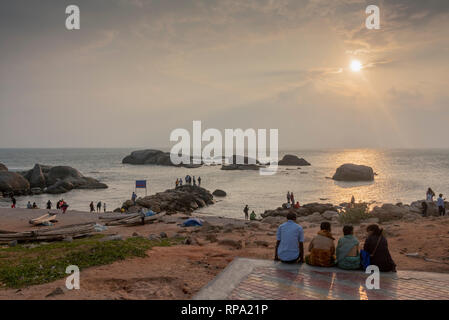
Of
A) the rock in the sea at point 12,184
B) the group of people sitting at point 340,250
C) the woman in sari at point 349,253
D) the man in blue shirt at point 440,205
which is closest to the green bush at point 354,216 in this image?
the man in blue shirt at point 440,205

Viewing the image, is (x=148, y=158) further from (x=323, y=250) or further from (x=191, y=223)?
(x=323, y=250)

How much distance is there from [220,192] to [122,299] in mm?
42210

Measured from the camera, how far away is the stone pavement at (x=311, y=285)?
18.4ft

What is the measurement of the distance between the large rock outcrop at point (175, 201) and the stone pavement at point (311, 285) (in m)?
26.1

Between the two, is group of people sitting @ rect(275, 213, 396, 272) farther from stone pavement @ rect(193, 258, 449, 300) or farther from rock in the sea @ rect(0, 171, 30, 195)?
rock in the sea @ rect(0, 171, 30, 195)

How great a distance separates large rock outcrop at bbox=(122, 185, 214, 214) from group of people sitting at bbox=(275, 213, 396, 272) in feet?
84.6

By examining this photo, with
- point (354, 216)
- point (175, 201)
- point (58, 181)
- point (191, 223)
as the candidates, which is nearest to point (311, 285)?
point (354, 216)

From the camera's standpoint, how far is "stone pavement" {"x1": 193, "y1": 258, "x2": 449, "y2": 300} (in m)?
5.59

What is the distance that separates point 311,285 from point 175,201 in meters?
33.1

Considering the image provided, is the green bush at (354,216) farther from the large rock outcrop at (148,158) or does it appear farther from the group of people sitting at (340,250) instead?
the large rock outcrop at (148,158)

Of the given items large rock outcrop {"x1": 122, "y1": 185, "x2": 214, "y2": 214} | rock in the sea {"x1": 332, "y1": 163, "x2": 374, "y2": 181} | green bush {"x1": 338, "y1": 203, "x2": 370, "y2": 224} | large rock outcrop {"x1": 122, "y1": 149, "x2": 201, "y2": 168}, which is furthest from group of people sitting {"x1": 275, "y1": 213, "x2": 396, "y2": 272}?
large rock outcrop {"x1": 122, "y1": 149, "x2": 201, "y2": 168}

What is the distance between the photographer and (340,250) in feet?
23.0
